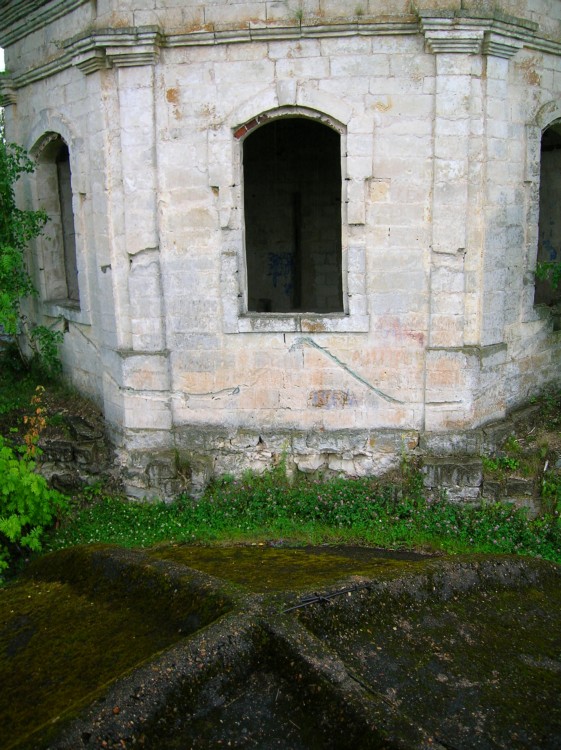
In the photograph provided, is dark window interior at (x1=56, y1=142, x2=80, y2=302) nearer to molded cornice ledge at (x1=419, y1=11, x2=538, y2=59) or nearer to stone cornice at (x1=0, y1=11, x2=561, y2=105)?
stone cornice at (x1=0, y1=11, x2=561, y2=105)

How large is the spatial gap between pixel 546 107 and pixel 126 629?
618 centimetres

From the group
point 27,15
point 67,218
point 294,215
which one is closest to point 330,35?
point 27,15

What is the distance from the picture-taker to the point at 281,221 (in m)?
11.7

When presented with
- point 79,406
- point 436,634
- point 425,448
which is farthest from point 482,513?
point 79,406

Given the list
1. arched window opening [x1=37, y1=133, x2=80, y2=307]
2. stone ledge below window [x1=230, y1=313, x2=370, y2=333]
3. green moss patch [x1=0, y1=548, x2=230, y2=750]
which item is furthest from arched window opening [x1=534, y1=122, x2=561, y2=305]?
green moss patch [x1=0, y1=548, x2=230, y2=750]

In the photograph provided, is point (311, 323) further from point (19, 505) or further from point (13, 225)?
point (13, 225)

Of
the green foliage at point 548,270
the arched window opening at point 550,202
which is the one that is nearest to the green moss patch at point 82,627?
the green foliage at point 548,270

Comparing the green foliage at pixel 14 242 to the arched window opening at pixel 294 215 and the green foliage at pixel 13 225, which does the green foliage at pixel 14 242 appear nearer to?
the green foliage at pixel 13 225

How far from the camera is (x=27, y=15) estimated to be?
8031 mm

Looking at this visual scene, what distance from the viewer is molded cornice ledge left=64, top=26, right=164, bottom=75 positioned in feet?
20.7

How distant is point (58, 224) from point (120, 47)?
3036 millimetres

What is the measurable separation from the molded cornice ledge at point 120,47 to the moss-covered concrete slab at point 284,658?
4407 millimetres

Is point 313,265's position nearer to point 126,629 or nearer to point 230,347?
point 230,347

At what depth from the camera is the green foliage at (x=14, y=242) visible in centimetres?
776
